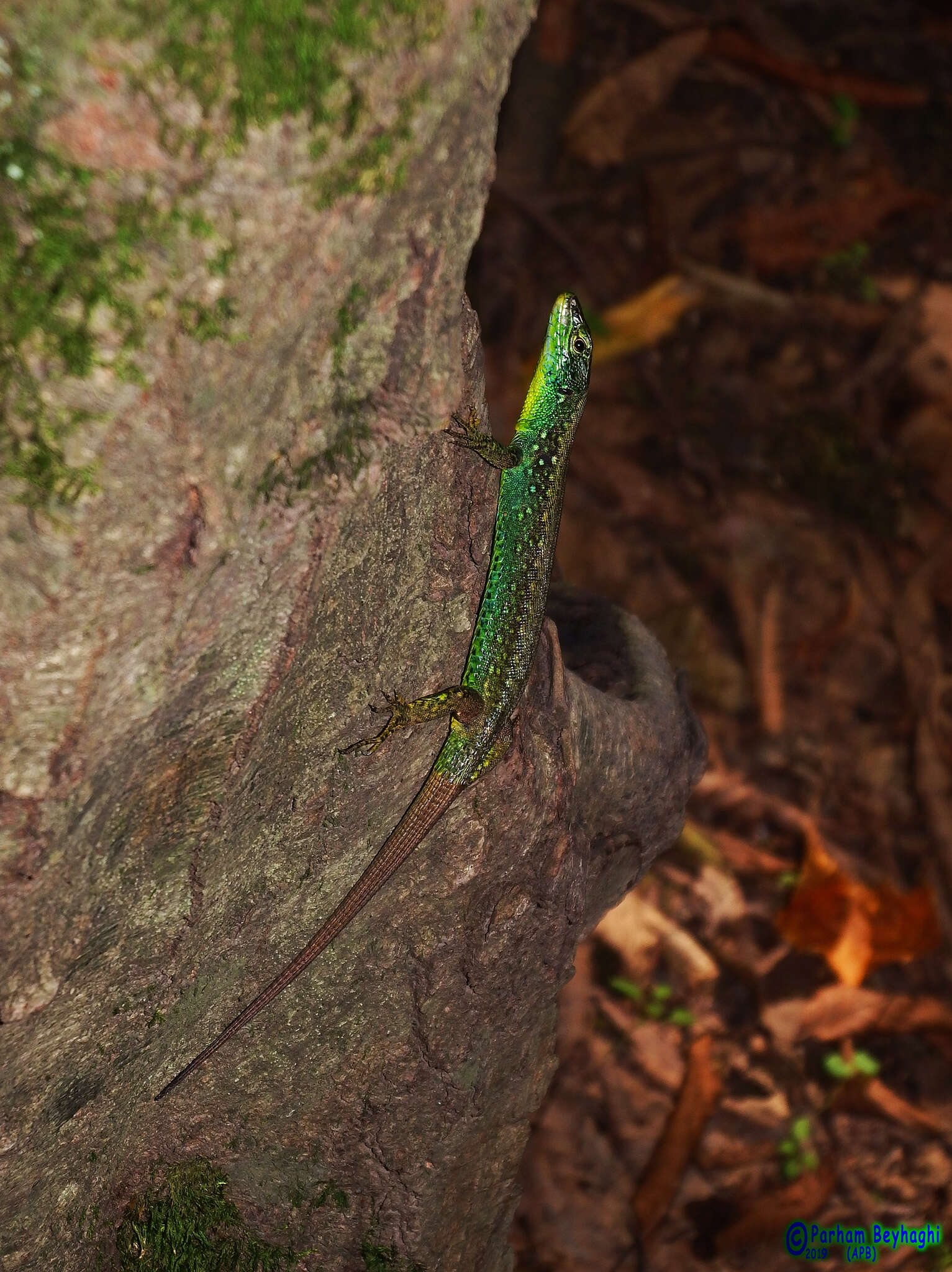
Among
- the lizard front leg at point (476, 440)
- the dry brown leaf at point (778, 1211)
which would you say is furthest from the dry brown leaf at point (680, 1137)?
the lizard front leg at point (476, 440)

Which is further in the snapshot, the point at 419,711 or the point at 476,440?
the point at 419,711

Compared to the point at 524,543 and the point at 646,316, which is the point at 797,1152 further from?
the point at 646,316

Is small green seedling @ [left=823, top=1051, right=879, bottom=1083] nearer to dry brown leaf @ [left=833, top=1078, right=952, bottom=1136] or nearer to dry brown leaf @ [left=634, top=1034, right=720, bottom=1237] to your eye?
dry brown leaf @ [left=833, top=1078, right=952, bottom=1136]

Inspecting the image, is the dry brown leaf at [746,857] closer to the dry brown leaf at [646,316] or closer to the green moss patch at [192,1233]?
the dry brown leaf at [646,316]

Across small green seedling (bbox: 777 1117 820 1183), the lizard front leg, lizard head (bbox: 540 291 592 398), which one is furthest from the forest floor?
the lizard front leg

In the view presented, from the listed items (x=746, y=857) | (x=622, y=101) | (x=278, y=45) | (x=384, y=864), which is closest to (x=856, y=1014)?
(x=746, y=857)

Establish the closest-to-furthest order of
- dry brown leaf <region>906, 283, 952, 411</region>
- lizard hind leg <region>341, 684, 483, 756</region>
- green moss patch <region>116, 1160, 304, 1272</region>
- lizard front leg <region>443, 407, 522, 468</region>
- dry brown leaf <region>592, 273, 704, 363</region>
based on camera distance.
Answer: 1. lizard front leg <region>443, 407, 522, 468</region>
2. lizard hind leg <region>341, 684, 483, 756</region>
3. green moss patch <region>116, 1160, 304, 1272</region>
4. dry brown leaf <region>592, 273, 704, 363</region>
5. dry brown leaf <region>906, 283, 952, 411</region>
